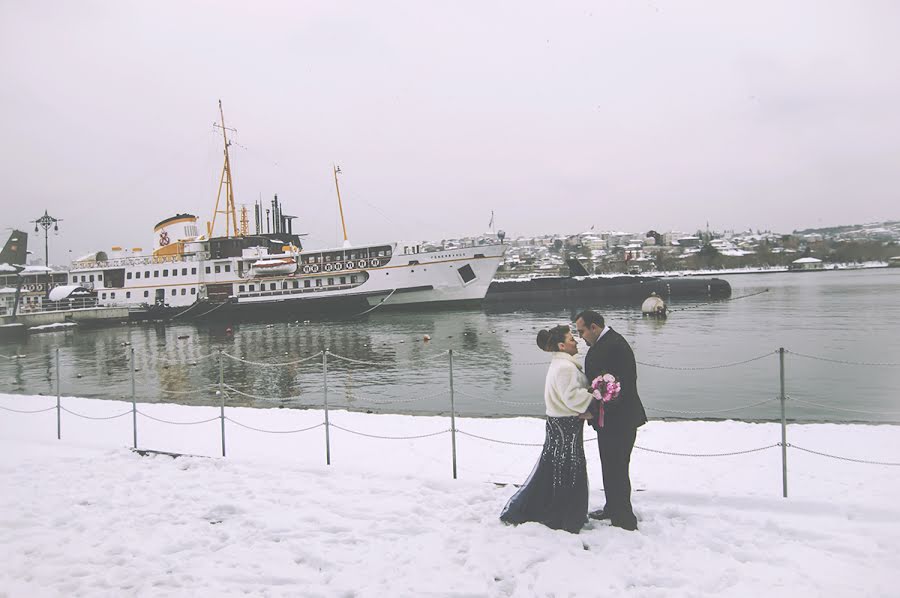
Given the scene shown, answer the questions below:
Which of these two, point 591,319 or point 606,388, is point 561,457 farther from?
point 591,319

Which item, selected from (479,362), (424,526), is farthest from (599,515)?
(479,362)

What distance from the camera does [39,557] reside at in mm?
4160

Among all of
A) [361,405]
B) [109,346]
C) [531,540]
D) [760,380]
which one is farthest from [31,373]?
[760,380]

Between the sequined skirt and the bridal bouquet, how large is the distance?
255 mm

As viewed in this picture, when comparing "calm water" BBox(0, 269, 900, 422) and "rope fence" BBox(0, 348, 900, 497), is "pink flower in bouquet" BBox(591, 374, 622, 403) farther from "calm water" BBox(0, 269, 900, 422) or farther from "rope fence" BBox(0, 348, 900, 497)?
"calm water" BBox(0, 269, 900, 422)

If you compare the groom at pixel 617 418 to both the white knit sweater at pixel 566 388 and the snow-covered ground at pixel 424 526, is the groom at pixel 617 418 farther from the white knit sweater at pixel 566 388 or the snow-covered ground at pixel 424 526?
the snow-covered ground at pixel 424 526

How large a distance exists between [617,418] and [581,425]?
28cm

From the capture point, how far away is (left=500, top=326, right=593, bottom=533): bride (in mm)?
4426

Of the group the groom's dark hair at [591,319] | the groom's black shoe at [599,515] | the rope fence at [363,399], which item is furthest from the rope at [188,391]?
the groom's dark hair at [591,319]

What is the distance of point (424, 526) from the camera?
459cm

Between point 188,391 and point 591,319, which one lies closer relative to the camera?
point 591,319

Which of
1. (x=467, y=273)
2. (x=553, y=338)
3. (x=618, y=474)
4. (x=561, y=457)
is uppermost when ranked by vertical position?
(x=467, y=273)

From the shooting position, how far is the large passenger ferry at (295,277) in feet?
133

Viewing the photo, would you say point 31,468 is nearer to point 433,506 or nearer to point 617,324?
point 433,506
